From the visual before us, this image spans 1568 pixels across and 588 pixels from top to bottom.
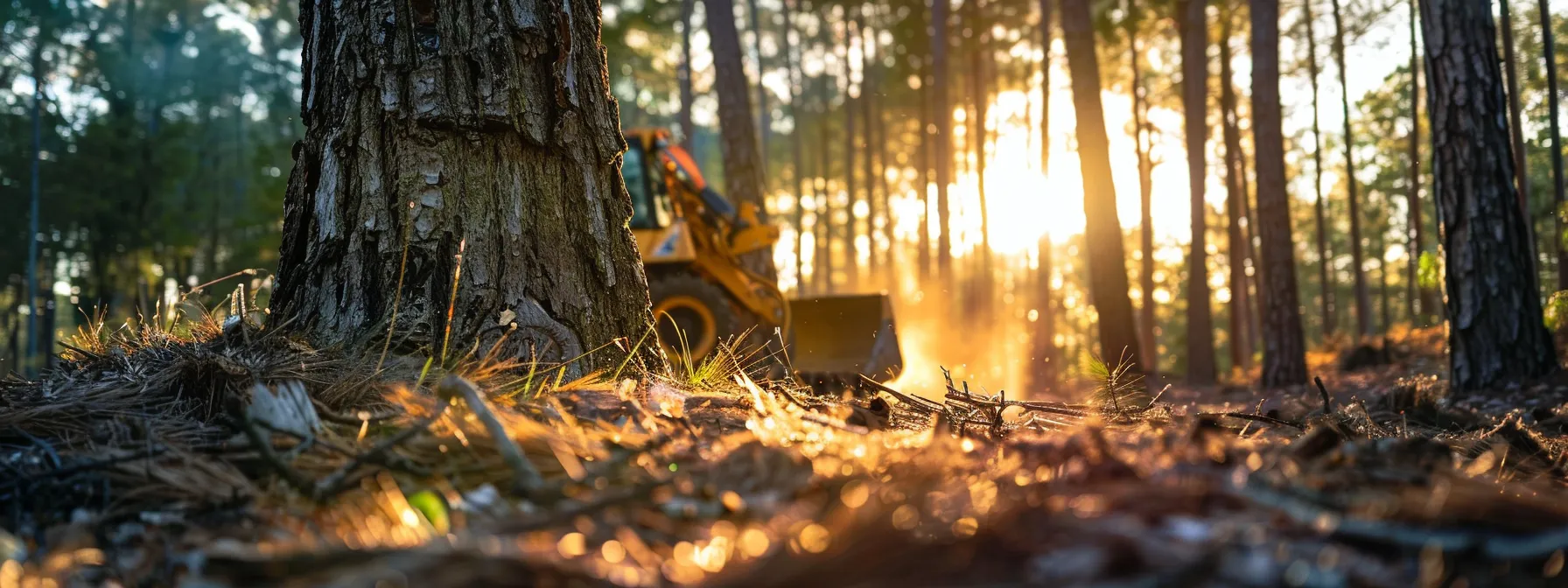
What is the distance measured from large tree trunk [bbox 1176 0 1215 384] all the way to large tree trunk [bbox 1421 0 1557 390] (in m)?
10.1

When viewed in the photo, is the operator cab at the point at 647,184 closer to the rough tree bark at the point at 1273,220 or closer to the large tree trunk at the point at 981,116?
the rough tree bark at the point at 1273,220

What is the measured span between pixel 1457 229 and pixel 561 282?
257 inches

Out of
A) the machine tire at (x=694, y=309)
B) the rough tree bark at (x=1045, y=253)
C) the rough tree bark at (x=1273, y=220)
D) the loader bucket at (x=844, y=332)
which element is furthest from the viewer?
the rough tree bark at (x=1045, y=253)

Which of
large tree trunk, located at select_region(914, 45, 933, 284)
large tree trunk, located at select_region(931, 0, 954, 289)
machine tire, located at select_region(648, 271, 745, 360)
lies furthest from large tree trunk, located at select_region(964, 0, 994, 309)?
machine tire, located at select_region(648, 271, 745, 360)

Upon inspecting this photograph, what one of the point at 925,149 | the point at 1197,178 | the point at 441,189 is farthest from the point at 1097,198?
the point at 925,149

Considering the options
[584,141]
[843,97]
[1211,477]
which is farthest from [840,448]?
[843,97]

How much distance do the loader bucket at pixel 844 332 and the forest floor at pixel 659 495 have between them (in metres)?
8.21

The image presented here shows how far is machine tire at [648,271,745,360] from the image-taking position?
8.78m

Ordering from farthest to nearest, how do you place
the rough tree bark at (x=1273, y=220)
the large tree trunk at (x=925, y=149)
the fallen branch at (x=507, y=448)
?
1. the large tree trunk at (x=925, y=149)
2. the rough tree bark at (x=1273, y=220)
3. the fallen branch at (x=507, y=448)

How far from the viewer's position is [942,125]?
2514 centimetres

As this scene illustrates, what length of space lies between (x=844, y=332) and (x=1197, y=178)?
381 inches

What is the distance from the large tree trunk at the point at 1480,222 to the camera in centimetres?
629

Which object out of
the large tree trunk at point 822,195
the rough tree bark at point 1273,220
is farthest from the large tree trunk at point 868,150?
the rough tree bark at point 1273,220

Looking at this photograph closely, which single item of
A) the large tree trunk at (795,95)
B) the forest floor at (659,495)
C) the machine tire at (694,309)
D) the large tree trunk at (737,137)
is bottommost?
the forest floor at (659,495)
